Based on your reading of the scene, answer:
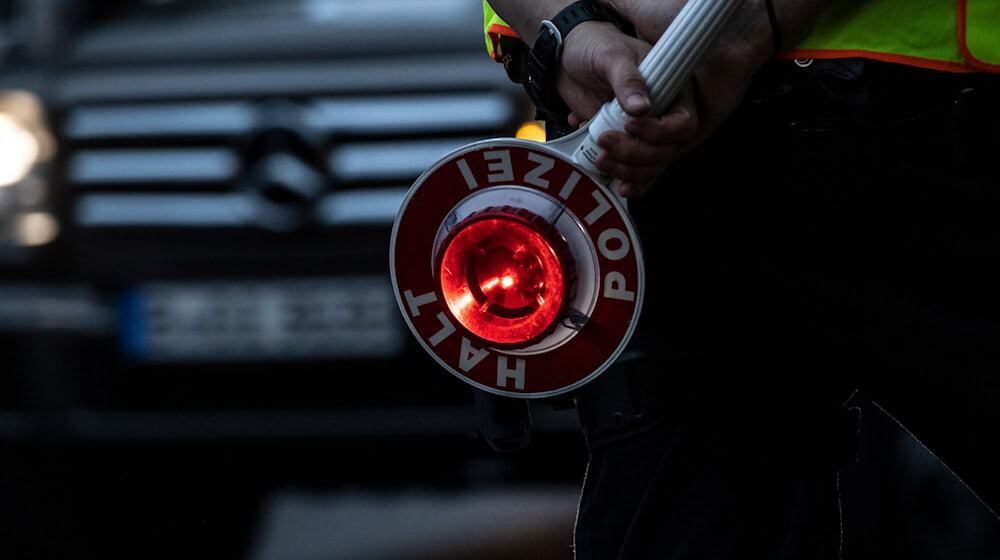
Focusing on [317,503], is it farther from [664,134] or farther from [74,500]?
[664,134]

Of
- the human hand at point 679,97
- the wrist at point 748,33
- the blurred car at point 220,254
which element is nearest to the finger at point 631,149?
the human hand at point 679,97

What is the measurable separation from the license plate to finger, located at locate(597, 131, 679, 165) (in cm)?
214

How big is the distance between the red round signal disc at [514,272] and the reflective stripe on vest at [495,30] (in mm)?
306

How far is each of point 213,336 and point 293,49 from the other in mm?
712

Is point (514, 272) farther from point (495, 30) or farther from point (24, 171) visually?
point (24, 171)

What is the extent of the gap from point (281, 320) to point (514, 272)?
2148mm

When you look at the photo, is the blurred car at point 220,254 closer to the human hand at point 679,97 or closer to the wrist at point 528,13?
the wrist at point 528,13

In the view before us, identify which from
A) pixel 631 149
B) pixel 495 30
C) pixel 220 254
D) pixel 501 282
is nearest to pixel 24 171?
pixel 220 254

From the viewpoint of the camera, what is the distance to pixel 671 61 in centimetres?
122

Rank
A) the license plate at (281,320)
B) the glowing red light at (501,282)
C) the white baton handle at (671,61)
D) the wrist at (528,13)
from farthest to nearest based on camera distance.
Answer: the license plate at (281,320), the wrist at (528,13), the glowing red light at (501,282), the white baton handle at (671,61)

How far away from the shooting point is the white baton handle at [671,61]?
3.92ft

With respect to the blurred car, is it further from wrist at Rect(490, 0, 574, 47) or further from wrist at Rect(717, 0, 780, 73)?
wrist at Rect(717, 0, 780, 73)

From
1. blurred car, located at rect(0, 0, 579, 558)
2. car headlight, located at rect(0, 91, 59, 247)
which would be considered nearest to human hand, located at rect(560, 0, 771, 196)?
blurred car, located at rect(0, 0, 579, 558)

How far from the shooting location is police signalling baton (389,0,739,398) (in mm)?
1282
